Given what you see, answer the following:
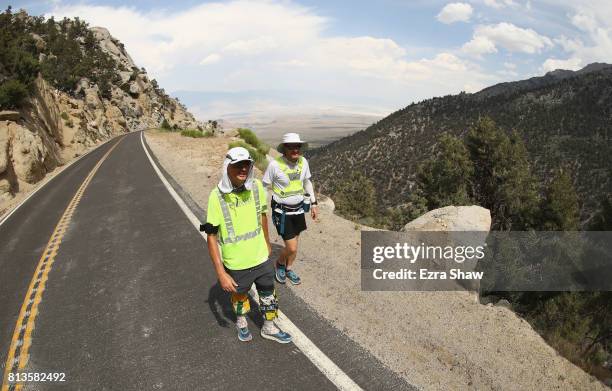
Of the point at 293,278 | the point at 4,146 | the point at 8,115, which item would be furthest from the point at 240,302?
the point at 8,115

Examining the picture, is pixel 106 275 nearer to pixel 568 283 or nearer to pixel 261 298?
pixel 261 298

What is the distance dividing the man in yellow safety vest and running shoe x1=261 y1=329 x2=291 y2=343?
33 cm

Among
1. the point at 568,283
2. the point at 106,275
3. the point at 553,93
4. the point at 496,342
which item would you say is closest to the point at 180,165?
the point at 106,275

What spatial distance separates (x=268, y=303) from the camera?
459 centimetres

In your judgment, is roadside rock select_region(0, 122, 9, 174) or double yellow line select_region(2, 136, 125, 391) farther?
roadside rock select_region(0, 122, 9, 174)

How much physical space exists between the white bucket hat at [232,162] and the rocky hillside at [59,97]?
62.0 feet

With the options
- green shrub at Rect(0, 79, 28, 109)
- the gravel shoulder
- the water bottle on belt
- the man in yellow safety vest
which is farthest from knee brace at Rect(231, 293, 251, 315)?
green shrub at Rect(0, 79, 28, 109)

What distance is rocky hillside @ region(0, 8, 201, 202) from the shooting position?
70.7 feet

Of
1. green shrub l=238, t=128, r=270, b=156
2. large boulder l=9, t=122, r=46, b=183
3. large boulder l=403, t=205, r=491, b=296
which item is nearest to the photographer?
large boulder l=403, t=205, r=491, b=296

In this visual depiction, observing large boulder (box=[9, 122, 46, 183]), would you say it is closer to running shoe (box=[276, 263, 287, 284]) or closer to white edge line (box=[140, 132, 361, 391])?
running shoe (box=[276, 263, 287, 284])

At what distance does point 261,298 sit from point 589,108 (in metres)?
136

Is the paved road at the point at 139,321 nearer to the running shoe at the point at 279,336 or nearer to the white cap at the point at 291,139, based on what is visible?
the running shoe at the point at 279,336

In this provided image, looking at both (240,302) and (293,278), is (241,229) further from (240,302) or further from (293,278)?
(293,278)

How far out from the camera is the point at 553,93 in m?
128
